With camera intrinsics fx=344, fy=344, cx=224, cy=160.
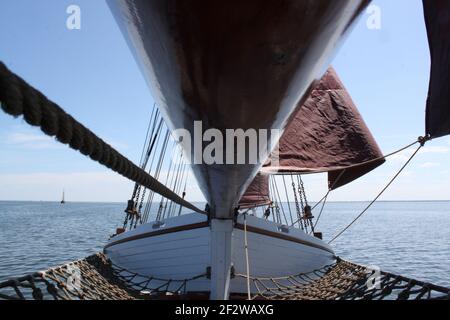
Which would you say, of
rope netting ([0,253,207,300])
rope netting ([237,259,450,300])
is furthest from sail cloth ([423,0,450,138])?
rope netting ([0,253,207,300])

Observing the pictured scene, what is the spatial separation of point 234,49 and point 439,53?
104 inches

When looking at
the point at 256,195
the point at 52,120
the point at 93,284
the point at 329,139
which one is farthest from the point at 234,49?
the point at 256,195

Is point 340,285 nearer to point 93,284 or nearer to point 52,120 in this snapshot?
point 93,284

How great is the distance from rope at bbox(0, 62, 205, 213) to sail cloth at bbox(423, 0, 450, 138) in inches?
99.1

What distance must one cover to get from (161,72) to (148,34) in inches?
7.5

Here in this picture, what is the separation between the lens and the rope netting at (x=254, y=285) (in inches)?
176

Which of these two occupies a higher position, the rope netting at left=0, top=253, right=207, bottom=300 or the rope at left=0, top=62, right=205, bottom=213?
the rope at left=0, top=62, right=205, bottom=213

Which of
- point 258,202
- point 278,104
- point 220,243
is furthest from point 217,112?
point 258,202

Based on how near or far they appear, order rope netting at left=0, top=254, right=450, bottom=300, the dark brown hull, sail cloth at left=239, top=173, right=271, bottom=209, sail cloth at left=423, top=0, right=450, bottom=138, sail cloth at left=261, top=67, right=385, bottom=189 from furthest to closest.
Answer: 1. sail cloth at left=239, top=173, right=271, bottom=209
2. sail cloth at left=261, top=67, right=385, bottom=189
3. rope netting at left=0, top=254, right=450, bottom=300
4. sail cloth at left=423, top=0, right=450, bottom=138
5. the dark brown hull

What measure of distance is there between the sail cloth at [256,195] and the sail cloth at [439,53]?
834cm

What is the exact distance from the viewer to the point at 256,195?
12.6 meters

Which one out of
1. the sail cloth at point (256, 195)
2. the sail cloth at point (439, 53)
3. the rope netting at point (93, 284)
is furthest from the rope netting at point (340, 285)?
the sail cloth at point (256, 195)

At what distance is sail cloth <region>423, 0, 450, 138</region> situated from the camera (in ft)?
8.51

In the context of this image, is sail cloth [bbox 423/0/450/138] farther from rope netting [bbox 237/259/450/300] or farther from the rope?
the rope
